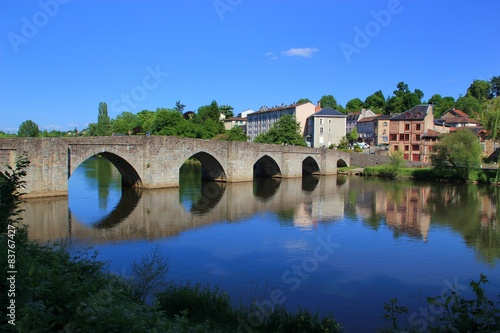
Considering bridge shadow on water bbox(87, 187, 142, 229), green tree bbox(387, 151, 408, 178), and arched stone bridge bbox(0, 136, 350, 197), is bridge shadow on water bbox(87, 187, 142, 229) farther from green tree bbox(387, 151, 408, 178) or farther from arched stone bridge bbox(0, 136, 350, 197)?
green tree bbox(387, 151, 408, 178)

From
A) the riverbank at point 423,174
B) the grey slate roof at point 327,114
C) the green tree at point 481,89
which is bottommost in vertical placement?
the riverbank at point 423,174

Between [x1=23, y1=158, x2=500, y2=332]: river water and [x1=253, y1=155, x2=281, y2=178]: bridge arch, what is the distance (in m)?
14.3

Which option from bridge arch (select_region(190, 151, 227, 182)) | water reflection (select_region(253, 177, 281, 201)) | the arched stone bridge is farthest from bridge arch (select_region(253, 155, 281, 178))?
bridge arch (select_region(190, 151, 227, 182))

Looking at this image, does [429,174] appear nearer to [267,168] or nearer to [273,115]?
[267,168]

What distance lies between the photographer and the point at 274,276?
41.3ft

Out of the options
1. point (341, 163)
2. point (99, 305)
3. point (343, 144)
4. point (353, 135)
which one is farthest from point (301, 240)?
point (353, 135)

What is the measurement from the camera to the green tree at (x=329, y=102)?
10928 cm

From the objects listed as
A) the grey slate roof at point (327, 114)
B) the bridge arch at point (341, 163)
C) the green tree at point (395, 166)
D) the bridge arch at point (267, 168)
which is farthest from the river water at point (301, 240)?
the grey slate roof at point (327, 114)

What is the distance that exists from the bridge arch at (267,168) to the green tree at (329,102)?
6268 centimetres

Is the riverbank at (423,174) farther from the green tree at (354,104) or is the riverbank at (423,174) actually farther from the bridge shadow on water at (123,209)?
the green tree at (354,104)

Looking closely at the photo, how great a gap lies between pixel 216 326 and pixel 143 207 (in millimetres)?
17842

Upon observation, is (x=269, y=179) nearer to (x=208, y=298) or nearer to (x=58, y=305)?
(x=208, y=298)

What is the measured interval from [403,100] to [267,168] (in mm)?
57870

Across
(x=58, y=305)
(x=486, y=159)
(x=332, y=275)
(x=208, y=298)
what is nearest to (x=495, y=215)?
(x=332, y=275)
